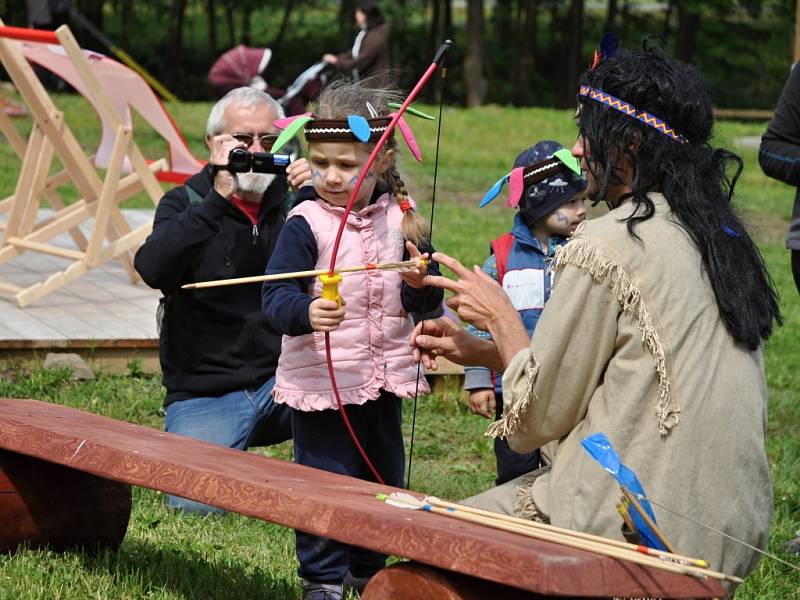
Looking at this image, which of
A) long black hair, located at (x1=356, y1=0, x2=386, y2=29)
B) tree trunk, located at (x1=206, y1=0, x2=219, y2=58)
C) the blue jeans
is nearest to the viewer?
the blue jeans

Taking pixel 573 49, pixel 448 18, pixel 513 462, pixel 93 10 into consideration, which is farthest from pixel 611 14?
pixel 513 462

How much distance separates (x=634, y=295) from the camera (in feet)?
8.64

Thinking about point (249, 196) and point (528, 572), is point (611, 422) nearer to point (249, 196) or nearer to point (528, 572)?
point (528, 572)

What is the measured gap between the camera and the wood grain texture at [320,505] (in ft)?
7.77

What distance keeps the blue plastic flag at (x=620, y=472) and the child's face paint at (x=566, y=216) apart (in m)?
1.90

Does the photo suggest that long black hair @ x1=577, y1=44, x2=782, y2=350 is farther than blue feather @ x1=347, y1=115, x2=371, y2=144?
No

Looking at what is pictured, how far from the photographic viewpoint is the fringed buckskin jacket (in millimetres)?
2639

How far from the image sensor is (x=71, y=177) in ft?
23.5

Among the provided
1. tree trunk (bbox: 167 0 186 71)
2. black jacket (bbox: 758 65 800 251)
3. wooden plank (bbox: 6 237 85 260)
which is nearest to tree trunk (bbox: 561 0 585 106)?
tree trunk (bbox: 167 0 186 71)

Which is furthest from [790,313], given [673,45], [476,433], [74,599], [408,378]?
[673,45]

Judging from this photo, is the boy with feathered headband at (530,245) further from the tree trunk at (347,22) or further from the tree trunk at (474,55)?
the tree trunk at (347,22)

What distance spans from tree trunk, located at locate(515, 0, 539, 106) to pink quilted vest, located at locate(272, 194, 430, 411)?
26.9m

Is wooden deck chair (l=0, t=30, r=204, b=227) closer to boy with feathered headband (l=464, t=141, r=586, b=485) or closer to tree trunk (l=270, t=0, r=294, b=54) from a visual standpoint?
boy with feathered headband (l=464, t=141, r=586, b=485)

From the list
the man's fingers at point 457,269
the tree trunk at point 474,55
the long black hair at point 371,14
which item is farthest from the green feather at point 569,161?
the tree trunk at point 474,55
